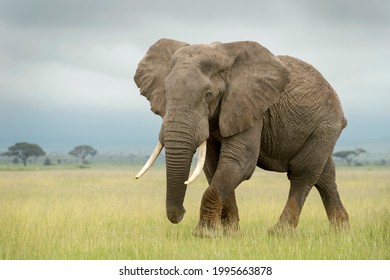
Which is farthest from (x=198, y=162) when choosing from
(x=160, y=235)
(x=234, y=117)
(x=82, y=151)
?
(x=82, y=151)

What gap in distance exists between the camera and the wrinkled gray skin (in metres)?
8.00

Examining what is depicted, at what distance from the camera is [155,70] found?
9086 mm

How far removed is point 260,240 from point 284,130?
1907 millimetres

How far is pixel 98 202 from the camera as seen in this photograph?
48.9ft

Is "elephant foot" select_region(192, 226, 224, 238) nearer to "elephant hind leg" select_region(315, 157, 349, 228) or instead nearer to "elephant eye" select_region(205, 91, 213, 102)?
"elephant eye" select_region(205, 91, 213, 102)

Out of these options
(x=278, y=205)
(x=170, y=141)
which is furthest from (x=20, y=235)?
(x=278, y=205)

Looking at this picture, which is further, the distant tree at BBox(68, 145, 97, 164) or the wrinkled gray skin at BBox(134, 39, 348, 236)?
the distant tree at BBox(68, 145, 97, 164)

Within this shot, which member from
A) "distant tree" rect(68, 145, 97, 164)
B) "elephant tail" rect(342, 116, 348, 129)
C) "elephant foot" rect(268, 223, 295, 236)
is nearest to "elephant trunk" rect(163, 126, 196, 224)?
"elephant foot" rect(268, 223, 295, 236)

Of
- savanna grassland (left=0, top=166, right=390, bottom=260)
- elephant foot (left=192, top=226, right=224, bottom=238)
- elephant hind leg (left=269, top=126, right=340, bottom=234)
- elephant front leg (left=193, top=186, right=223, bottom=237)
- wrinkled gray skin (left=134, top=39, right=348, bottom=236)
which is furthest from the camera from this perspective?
elephant hind leg (left=269, top=126, right=340, bottom=234)

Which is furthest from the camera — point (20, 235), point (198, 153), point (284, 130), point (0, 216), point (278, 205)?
point (278, 205)

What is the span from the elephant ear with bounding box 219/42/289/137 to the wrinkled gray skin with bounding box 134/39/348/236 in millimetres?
13

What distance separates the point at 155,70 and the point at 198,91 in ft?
4.15

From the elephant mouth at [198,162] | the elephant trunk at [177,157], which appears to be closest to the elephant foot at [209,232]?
the elephant trunk at [177,157]

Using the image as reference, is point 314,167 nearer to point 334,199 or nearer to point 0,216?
point 334,199
